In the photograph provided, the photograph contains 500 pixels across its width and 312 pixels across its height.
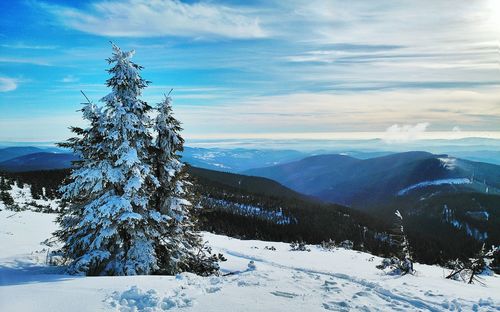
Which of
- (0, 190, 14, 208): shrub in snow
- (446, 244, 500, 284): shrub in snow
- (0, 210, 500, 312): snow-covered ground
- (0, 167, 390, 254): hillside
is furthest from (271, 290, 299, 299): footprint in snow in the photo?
(0, 167, 390, 254): hillside

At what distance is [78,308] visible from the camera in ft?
26.6

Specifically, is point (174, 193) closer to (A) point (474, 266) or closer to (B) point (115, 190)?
(B) point (115, 190)

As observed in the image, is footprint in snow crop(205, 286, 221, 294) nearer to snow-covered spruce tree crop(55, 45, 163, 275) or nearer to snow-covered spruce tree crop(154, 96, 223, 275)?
snow-covered spruce tree crop(55, 45, 163, 275)

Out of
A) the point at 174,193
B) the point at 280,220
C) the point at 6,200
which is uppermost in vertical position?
the point at 174,193

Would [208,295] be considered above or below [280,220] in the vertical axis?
above

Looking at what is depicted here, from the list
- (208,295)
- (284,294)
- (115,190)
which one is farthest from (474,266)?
(115,190)

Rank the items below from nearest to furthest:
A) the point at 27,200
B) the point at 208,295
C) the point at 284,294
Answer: the point at 208,295 < the point at 284,294 < the point at 27,200

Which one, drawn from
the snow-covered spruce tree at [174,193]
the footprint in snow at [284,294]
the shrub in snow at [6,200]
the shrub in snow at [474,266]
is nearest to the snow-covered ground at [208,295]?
the footprint in snow at [284,294]

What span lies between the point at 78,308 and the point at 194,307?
8.65ft

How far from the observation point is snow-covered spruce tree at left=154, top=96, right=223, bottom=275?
1720 centimetres

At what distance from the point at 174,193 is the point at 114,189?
3.39 metres

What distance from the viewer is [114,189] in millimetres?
14812

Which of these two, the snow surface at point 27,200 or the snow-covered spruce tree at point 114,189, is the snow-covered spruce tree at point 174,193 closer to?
the snow-covered spruce tree at point 114,189

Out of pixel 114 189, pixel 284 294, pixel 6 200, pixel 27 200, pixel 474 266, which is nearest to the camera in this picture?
pixel 284 294
